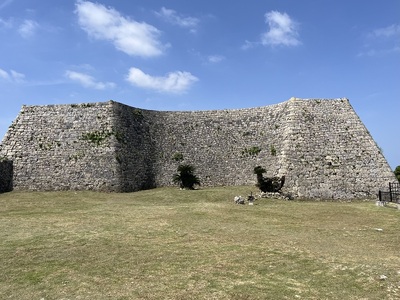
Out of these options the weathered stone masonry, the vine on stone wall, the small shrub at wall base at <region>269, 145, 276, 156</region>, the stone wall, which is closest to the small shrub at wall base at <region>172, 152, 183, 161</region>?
the weathered stone masonry

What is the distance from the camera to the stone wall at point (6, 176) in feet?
97.5

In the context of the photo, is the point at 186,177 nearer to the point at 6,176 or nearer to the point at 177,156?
the point at 177,156

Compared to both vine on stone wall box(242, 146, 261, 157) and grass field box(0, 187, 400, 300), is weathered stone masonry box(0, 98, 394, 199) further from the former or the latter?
grass field box(0, 187, 400, 300)

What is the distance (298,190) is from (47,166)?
23.6m

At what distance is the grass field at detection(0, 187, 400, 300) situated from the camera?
810 centimetres

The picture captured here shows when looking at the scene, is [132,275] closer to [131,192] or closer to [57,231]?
[57,231]

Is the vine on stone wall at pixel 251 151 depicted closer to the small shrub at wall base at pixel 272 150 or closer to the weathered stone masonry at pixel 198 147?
the weathered stone masonry at pixel 198 147

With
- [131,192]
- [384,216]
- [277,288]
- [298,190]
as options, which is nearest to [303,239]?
[277,288]

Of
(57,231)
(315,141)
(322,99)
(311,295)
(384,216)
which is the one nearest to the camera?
(311,295)

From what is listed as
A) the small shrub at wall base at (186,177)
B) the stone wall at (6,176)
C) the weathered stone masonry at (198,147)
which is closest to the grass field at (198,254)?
the weathered stone masonry at (198,147)

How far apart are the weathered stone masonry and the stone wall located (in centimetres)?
42

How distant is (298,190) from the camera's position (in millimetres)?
28469

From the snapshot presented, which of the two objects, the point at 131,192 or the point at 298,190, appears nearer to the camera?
the point at 298,190

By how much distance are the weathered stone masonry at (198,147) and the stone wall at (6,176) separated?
1.38ft
